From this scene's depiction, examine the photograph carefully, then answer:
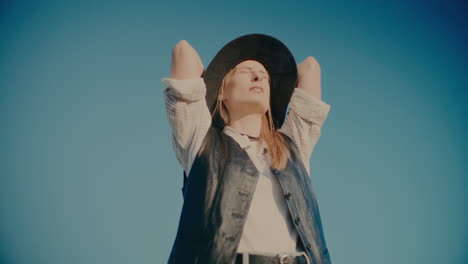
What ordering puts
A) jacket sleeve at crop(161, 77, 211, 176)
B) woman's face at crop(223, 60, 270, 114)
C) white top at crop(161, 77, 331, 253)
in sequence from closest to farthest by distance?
white top at crop(161, 77, 331, 253) → jacket sleeve at crop(161, 77, 211, 176) → woman's face at crop(223, 60, 270, 114)

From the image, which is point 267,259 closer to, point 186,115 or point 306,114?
point 186,115

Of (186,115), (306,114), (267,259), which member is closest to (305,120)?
(306,114)

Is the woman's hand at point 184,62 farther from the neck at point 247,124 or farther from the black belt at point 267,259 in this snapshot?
the black belt at point 267,259

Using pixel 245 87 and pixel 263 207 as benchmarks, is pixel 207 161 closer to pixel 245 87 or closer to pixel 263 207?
pixel 263 207

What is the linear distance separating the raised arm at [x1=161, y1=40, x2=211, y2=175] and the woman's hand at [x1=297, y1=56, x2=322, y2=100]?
0.82 m

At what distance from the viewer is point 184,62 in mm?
2840

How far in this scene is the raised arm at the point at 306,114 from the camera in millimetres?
3164

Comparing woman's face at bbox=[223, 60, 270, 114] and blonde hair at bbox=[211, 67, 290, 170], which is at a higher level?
woman's face at bbox=[223, 60, 270, 114]

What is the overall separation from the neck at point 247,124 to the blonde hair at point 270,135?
0.19 ft

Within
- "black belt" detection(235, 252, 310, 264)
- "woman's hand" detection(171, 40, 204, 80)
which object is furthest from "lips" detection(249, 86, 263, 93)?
"black belt" detection(235, 252, 310, 264)

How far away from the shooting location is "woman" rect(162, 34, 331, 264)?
8.04ft

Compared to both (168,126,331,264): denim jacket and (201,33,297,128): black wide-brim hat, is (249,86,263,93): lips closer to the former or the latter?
(201,33,297,128): black wide-brim hat

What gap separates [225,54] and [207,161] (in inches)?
38.3

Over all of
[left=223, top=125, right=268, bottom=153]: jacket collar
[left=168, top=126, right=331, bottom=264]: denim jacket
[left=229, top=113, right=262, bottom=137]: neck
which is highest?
[left=229, top=113, right=262, bottom=137]: neck
